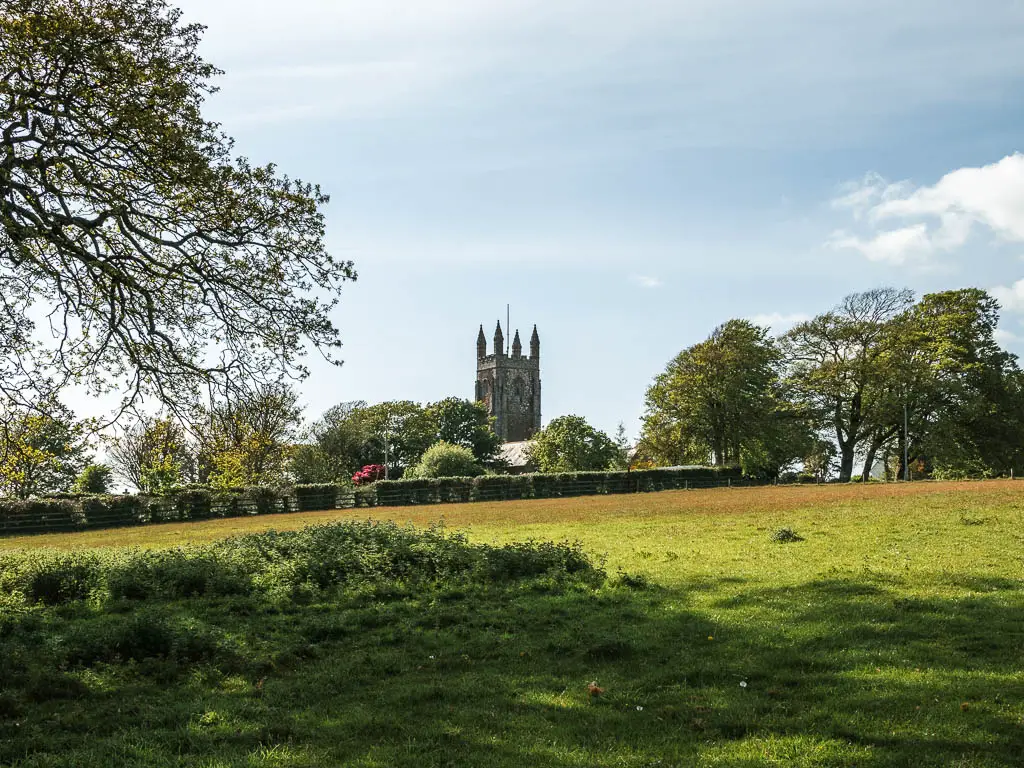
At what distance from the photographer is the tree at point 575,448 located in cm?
8269

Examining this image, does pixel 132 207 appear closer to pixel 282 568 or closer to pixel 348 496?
pixel 282 568

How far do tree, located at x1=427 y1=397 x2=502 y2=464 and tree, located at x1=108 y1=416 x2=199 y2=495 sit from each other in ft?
113

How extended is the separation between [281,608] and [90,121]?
907 centimetres

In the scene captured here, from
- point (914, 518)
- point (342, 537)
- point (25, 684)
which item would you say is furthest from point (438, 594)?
point (914, 518)

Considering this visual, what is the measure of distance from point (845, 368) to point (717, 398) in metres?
9.91

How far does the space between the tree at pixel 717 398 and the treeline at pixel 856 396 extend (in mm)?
92

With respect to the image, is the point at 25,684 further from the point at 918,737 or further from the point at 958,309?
the point at 958,309

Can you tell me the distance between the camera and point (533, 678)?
858 cm

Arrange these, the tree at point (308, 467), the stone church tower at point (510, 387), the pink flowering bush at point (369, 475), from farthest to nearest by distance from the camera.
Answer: the stone church tower at point (510, 387), the pink flowering bush at point (369, 475), the tree at point (308, 467)

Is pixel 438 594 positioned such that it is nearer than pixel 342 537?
Yes

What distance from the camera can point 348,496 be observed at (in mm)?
55625

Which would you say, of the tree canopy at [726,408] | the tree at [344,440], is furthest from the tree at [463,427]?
the tree canopy at [726,408]

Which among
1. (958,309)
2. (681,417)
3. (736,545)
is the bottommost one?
(736,545)

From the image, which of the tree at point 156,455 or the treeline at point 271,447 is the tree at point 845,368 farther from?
Answer: the tree at point 156,455
